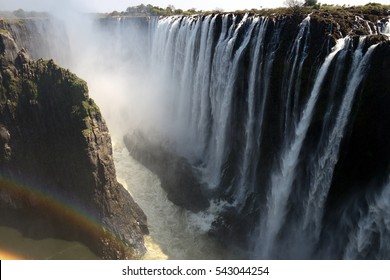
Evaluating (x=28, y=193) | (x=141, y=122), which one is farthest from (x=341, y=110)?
(x=141, y=122)

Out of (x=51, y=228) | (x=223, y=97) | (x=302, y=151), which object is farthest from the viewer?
A: (x=223, y=97)

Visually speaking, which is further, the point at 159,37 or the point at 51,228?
the point at 159,37

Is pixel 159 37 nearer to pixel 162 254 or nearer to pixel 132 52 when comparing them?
pixel 132 52

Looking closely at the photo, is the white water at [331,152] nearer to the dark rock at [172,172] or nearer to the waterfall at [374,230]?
the waterfall at [374,230]

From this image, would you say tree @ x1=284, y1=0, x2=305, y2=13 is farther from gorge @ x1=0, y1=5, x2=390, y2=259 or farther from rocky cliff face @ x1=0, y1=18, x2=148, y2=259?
rocky cliff face @ x1=0, y1=18, x2=148, y2=259

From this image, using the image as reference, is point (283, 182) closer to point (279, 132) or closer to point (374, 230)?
point (279, 132)

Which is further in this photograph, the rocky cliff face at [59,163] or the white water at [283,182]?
the rocky cliff face at [59,163]

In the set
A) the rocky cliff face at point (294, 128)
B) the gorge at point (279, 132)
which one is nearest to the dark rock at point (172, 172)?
the gorge at point (279, 132)
